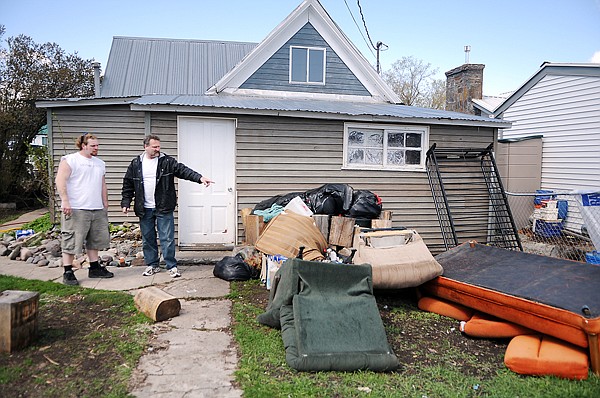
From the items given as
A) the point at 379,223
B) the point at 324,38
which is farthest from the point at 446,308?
the point at 324,38

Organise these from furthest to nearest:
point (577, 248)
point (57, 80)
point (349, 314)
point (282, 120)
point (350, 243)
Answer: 1. point (57, 80)
2. point (577, 248)
3. point (282, 120)
4. point (350, 243)
5. point (349, 314)

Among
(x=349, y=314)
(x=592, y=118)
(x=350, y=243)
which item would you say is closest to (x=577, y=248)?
(x=592, y=118)

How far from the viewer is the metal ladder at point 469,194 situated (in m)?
8.73

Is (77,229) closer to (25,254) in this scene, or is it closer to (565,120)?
(25,254)

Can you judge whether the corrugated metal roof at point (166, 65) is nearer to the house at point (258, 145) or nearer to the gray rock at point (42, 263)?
the house at point (258, 145)

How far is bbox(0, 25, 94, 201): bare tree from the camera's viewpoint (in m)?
13.7

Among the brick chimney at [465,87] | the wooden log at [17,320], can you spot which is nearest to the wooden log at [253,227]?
the wooden log at [17,320]

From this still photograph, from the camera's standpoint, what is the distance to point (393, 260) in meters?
4.98

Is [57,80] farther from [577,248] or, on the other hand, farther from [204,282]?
[577,248]

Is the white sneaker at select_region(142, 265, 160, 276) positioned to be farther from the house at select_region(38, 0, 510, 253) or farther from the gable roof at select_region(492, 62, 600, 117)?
the gable roof at select_region(492, 62, 600, 117)

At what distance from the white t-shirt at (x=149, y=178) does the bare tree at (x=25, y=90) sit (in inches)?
384

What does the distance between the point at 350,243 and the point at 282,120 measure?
9.18 feet

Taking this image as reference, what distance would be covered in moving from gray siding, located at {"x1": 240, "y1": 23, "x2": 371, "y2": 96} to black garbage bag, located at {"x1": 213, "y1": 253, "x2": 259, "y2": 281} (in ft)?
19.7

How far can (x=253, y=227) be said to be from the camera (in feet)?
21.8
